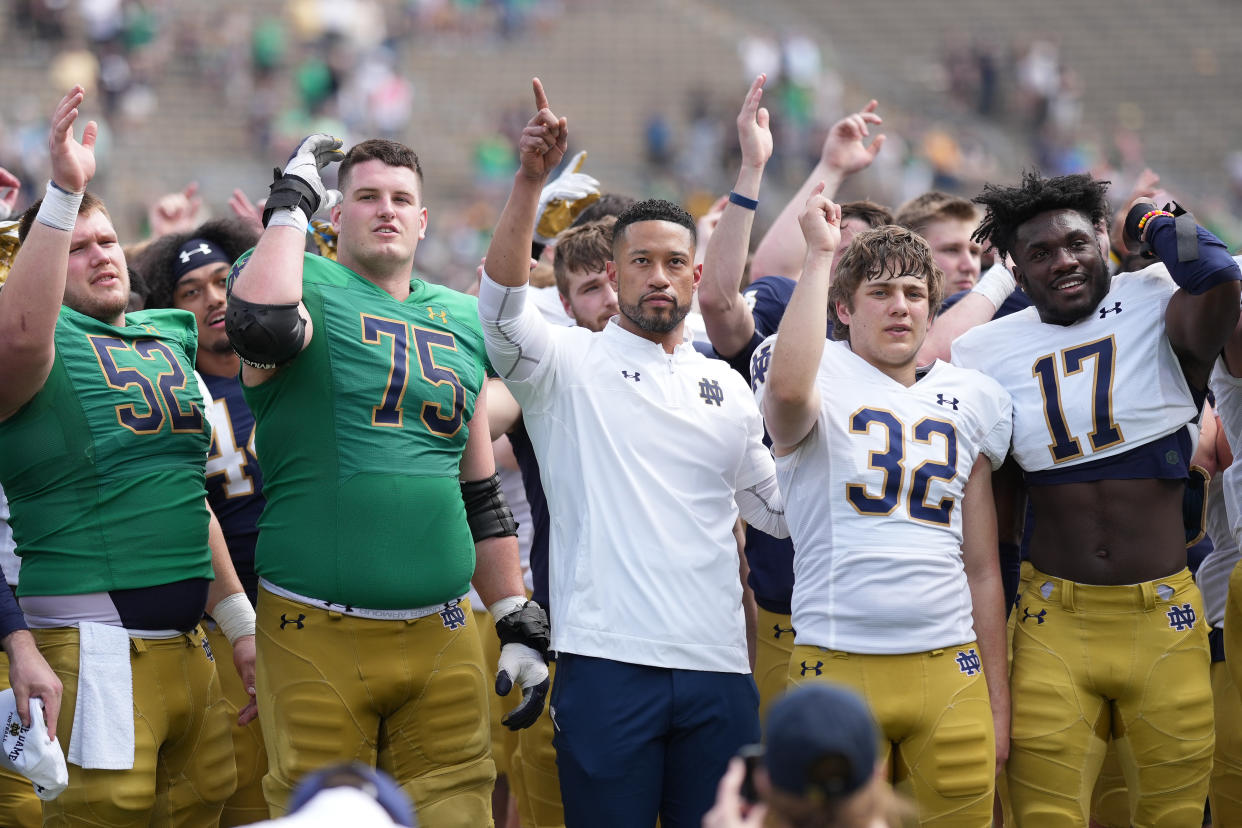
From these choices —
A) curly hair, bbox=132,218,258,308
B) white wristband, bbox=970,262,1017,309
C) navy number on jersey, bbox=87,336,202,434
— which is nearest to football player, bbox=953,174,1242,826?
white wristband, bbox=970,262,1017,309

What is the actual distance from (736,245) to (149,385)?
6.42 ft

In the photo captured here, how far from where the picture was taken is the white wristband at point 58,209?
412 cm

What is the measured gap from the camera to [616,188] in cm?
2138

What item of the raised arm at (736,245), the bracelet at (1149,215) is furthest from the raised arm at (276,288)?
the bracelet at (1149,215)

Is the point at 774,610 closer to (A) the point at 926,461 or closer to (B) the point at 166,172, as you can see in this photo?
(A) the point at 926,461

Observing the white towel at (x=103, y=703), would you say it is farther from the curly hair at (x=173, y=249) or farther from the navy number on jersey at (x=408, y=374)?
the curly hair at (x=173, y=249)

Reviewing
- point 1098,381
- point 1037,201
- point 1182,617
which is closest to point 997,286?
point 1037,201

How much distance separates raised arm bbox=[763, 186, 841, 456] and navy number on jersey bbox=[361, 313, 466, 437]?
0.94 metres

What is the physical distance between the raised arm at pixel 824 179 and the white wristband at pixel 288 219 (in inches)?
76.6

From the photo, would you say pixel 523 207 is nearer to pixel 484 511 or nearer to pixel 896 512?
pixel 484 511

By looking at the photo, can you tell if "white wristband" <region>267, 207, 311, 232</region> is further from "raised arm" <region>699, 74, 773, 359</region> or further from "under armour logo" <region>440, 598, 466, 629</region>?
"raised arm" <region>699, 74, 773, 359</region>

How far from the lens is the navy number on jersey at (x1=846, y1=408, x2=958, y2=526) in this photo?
4273 mm

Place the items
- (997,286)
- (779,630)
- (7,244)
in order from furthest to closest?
(997,286) < (779,630) < (7,244)

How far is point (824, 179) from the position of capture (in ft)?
18.0
